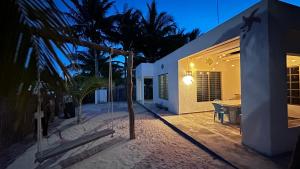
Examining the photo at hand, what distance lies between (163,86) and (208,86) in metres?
3.29

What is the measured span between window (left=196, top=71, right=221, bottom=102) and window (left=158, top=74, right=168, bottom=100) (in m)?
2.39

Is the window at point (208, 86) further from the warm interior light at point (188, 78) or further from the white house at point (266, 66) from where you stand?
the white house at point (266, 66)

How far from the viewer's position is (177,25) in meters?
24.5

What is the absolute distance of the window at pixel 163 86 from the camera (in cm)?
1256

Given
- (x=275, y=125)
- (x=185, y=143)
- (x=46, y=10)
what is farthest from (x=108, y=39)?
(x=46, y=10)

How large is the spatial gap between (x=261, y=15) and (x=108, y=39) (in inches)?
678

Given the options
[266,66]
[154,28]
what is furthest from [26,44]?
[154,28]

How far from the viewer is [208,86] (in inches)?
436

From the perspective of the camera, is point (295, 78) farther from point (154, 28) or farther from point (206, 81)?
point (154, 28)

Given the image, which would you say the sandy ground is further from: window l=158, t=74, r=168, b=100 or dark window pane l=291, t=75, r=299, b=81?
window l=158, t=74, r=168, b=100

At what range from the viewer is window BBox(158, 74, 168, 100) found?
12.6m

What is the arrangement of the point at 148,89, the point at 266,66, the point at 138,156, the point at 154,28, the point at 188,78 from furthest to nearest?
the point at 154,28 → the point at 148,89 → the point at 188,78 → the point at 138,156 → the point at 266,66

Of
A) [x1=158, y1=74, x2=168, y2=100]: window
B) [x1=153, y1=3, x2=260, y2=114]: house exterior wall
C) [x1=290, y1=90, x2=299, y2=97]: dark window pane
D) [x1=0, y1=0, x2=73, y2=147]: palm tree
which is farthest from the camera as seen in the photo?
[x1=158, y1=74, x2=168, y2=100]: window

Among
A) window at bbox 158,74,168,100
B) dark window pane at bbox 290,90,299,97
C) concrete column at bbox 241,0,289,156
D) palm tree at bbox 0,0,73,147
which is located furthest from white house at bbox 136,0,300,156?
window at bbox 158,74,168,100
